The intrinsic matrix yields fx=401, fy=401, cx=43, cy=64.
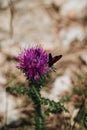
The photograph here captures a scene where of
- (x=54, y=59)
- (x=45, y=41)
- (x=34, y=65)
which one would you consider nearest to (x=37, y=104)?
(x=34, y=65)

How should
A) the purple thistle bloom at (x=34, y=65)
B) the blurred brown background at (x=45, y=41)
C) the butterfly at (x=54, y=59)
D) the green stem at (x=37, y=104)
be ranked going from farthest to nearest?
the blurred brown background at (x=45, y=41)
the green stem at (x=37, y=104)
the purple thistle bloom at (x=34, y=65)
the butterfly at (x=54, y=59)

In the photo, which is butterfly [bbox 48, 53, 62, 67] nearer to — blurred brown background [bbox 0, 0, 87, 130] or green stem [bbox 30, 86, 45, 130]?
green stem [bbox 30, 86, 45, 130]

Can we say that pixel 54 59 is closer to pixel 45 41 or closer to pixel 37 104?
pixel 37 104

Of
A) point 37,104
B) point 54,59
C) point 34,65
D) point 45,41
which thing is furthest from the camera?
point 45,41

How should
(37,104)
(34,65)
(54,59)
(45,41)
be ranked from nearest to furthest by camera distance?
(54,59) → (34,65) → (37,104) → (45,41)

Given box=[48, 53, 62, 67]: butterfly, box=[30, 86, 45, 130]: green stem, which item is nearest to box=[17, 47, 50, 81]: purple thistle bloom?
box=[48, 53, 62, 67]: butterfly

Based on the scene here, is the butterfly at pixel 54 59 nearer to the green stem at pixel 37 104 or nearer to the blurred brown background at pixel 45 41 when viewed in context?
the green stem at pixel 37 104

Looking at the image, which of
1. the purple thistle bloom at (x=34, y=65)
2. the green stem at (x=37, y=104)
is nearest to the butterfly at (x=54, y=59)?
the purple thistle bloom at (x=34, y=65)

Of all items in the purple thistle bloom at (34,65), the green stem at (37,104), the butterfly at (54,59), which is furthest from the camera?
the green stem at (37,104)

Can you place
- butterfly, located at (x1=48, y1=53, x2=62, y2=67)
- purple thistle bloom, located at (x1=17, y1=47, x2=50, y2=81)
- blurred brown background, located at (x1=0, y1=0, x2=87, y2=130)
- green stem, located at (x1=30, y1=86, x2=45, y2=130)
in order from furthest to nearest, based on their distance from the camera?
blurred brown background, located at (x1=0, y1=0, x2=87, y2=130) → green stem, located at (x1=30, y1=86, x2=45, y2=130) → purple thistle bloom, located at (x1=17, y1=47, x2=50, y2=81) → butterfly, located at (x1=48, y1=53, x2=62, y2=67)

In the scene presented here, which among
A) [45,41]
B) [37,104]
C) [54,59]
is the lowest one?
[37,104]

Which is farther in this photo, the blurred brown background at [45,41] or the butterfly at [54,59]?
the blurred brown background at [45,41]

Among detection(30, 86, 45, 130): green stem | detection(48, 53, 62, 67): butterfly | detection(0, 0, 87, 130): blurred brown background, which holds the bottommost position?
detection(30, 86, 45, 130): green stem
